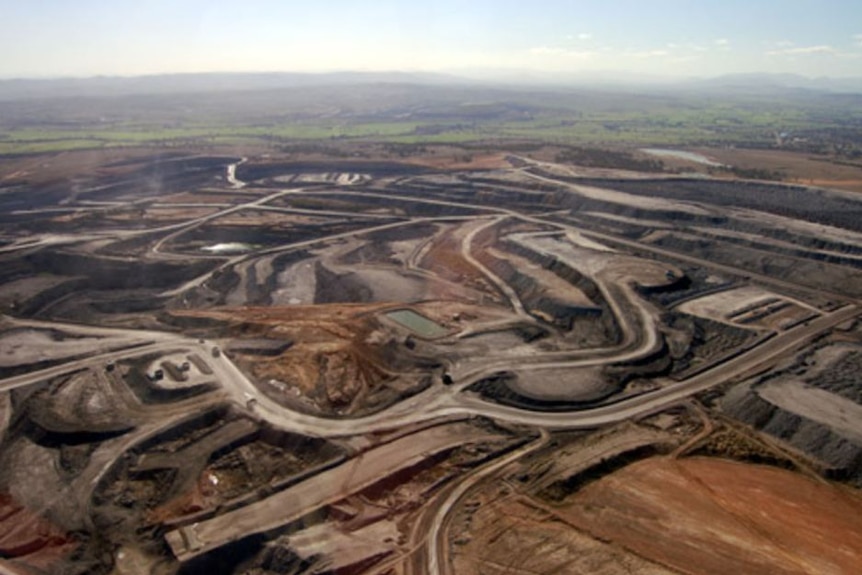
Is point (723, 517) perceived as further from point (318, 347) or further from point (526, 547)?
point (318, 347)

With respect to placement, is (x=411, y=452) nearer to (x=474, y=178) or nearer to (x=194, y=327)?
(x=194, y=327)

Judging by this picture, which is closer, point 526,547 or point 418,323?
point 526,547

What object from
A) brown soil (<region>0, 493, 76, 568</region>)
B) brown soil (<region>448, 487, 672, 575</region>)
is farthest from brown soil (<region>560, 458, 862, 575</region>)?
brown soil (<region>0, 493, 76, 568</region>)

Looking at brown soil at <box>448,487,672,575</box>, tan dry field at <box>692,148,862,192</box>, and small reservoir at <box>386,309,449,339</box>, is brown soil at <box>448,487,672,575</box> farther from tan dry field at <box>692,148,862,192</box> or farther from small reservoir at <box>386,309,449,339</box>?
tan dry field at <box>692,148,862,192</box>

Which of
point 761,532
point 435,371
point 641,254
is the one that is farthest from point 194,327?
point 641,254

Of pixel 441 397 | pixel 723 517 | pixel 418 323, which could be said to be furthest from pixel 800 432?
pixel 418 323

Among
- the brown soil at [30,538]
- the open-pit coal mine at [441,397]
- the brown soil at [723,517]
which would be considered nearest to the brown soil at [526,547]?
the open-pit coal mine at [441,397]
